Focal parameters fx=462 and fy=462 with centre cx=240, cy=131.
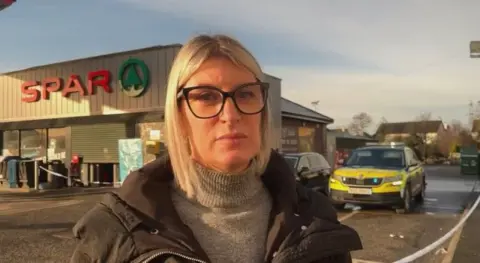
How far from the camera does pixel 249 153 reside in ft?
4.90

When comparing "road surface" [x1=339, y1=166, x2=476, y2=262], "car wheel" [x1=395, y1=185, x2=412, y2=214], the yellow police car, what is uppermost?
the yellow police car

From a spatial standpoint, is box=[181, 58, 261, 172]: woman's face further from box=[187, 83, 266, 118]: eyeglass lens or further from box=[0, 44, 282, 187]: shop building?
box=[0, 44, 282, 187]: shop building

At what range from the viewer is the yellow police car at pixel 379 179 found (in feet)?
38.2

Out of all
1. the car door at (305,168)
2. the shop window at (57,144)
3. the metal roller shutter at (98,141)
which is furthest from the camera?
the shop window at (57,144)

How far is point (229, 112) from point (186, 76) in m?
0.20

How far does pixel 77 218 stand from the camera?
10.8m

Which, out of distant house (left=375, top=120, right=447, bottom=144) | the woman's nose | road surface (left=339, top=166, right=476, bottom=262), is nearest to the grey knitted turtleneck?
the woman's nose

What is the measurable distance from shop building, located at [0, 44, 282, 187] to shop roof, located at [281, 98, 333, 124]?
2.14 metres

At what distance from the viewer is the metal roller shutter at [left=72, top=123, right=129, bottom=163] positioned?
714 inches

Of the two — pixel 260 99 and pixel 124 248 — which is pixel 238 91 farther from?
pixel 124 248

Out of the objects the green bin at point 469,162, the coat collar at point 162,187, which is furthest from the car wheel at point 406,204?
the green bin at point 469,162

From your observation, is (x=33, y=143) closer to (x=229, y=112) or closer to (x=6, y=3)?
(x=6, y=3)

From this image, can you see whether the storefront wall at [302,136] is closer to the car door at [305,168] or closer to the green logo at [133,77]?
the green logo at [133,77]

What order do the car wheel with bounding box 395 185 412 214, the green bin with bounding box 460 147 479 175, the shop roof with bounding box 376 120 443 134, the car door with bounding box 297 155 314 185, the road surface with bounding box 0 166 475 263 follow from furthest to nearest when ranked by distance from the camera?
the shop roof with bounding box 376 120 443 134, the green bin with bounding box 460 147 479 175, the car door with bounding box 297 155 314 185, the car wheel with bounding box 395 185 412 214, the road surface with bounding box 0 166 475 263
